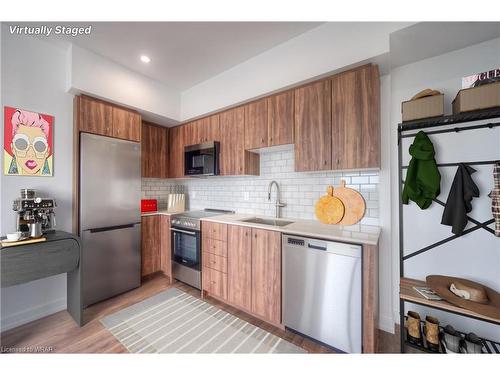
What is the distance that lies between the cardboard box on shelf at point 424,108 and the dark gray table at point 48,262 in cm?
315

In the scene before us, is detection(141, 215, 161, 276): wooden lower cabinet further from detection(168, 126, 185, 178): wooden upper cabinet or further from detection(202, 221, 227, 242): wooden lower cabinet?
detection(202, 221, 227, 242): wooden lower cabinet

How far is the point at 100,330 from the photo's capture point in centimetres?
180

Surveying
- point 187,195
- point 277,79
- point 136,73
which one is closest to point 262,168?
point 277,79

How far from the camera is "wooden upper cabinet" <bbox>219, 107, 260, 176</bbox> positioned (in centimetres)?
247

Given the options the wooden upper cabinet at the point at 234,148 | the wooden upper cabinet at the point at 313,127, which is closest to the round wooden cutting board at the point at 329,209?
the wooden upper cabinet at the point at 313,127

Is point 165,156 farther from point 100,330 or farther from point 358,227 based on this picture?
point 358,227

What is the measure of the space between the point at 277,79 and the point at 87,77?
6.94 ft

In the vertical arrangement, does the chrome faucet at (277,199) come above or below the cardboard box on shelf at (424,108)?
below

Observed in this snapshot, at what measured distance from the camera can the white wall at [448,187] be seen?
1.52 metres

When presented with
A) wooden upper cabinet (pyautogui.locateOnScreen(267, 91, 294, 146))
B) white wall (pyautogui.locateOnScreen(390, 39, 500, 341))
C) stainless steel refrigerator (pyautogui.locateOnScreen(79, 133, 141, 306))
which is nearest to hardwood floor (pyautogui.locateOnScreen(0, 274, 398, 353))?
stainless steel refrigerator (pyautogui.locateOnScreen(79, 133, 141, 306))

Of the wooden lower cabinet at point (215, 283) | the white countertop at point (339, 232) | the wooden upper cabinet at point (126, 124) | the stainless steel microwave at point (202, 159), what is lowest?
the wooden lower cabinet at point (215, 283)

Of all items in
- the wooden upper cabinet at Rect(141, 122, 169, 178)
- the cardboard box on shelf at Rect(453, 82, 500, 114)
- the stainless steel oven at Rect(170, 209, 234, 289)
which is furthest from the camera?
the wooden upper cabinet at Rect(141, 122, 169, 178)

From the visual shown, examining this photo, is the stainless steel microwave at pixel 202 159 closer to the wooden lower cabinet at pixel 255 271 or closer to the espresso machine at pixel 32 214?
the wooden lower cabinet at pixel 255 271

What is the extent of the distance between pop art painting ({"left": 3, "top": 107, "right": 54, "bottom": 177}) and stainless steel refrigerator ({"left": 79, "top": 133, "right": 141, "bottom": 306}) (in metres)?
0.30
